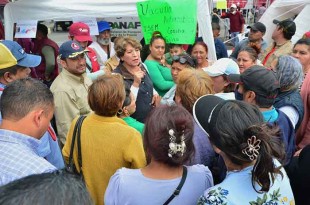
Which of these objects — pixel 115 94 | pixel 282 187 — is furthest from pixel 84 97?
pixel 282 187

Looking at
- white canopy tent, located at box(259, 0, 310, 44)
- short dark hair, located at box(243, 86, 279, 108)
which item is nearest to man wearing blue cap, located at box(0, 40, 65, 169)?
short dark hair, located at box(243, 86, 279, 108)

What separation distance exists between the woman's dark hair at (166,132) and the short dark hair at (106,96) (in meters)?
0.54

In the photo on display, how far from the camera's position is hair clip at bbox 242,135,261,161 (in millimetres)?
1280

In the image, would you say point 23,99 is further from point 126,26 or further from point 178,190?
point 126,26

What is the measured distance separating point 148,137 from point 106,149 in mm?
558

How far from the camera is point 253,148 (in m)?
1.28

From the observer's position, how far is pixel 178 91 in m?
2.27

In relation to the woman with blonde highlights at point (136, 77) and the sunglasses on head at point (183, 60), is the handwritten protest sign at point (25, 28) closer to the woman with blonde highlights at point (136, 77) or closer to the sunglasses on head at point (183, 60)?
the woman with blonde highlights at point (136, 77)

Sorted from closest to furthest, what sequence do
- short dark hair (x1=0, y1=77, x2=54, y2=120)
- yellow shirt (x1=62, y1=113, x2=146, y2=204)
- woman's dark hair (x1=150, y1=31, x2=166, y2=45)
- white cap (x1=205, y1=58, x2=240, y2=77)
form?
short dark hair (x1=0, y1=77, x2=54, y2=120) → yellow shirt (x1=62, y1=113, x2=146, y2=204) → white cap (x1=205, y1=58, x2=240, y2=77) → woman's dark hair (x1=150, y1=31, x2=166, y2=45)

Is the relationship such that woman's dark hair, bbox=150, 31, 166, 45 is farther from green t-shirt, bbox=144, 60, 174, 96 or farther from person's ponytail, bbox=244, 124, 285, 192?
person's ponytail, bbox=244, 124, 285, 192

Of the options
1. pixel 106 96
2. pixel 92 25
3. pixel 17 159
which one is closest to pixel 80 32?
pixel 92 25

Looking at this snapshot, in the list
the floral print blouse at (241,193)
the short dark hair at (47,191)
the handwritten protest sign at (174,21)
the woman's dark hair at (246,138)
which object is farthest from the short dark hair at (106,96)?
the handwritten protest sign at (174,21)

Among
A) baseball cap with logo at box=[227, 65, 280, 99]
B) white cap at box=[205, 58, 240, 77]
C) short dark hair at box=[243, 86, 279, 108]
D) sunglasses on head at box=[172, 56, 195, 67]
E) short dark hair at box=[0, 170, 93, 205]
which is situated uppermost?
short dark hair at box=[0, 170, 93, 205]

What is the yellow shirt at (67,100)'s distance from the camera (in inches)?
112
